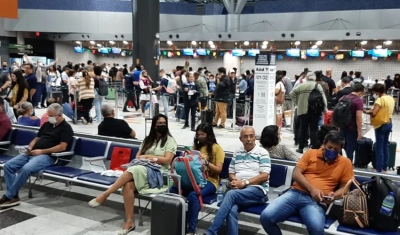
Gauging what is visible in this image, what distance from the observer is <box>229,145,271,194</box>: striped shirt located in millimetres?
4598

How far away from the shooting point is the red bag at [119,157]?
226 inches

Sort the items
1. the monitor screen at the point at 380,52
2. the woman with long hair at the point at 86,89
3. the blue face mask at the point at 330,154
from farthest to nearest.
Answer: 1. the monitor screen at the point at 380,52
2. the woman with long hair at the point at 86,89
3. the blue face mask at the point at 330,154

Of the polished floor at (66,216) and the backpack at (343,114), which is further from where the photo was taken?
the backpack at (343,114)

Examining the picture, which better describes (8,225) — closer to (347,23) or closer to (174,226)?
(174,226)

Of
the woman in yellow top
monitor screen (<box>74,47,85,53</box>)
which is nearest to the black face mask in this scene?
the woman in yellow top

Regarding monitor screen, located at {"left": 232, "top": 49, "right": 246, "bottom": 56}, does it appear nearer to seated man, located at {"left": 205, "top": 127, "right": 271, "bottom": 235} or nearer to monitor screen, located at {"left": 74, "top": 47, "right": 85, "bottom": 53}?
monitor screen, located at {"left": 74, "top": 47, "right": 85, "bottom": 53}

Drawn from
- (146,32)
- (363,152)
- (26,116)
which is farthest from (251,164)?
(146,32)

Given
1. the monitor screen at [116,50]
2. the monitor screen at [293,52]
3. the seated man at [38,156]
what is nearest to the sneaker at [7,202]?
the seated man at [38,156]

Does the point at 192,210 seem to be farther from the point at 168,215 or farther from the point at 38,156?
the point at 38,156

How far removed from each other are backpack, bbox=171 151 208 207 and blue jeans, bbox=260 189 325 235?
0.78m

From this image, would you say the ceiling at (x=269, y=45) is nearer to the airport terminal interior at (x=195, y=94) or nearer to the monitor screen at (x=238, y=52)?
the airport terminal interior at (x=195, y=94)

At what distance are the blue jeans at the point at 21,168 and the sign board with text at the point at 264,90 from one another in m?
5.36

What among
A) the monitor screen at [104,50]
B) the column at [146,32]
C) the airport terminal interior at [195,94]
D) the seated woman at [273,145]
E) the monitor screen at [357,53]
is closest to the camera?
the airport terminal interior at [195,94]

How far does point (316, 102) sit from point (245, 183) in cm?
447
